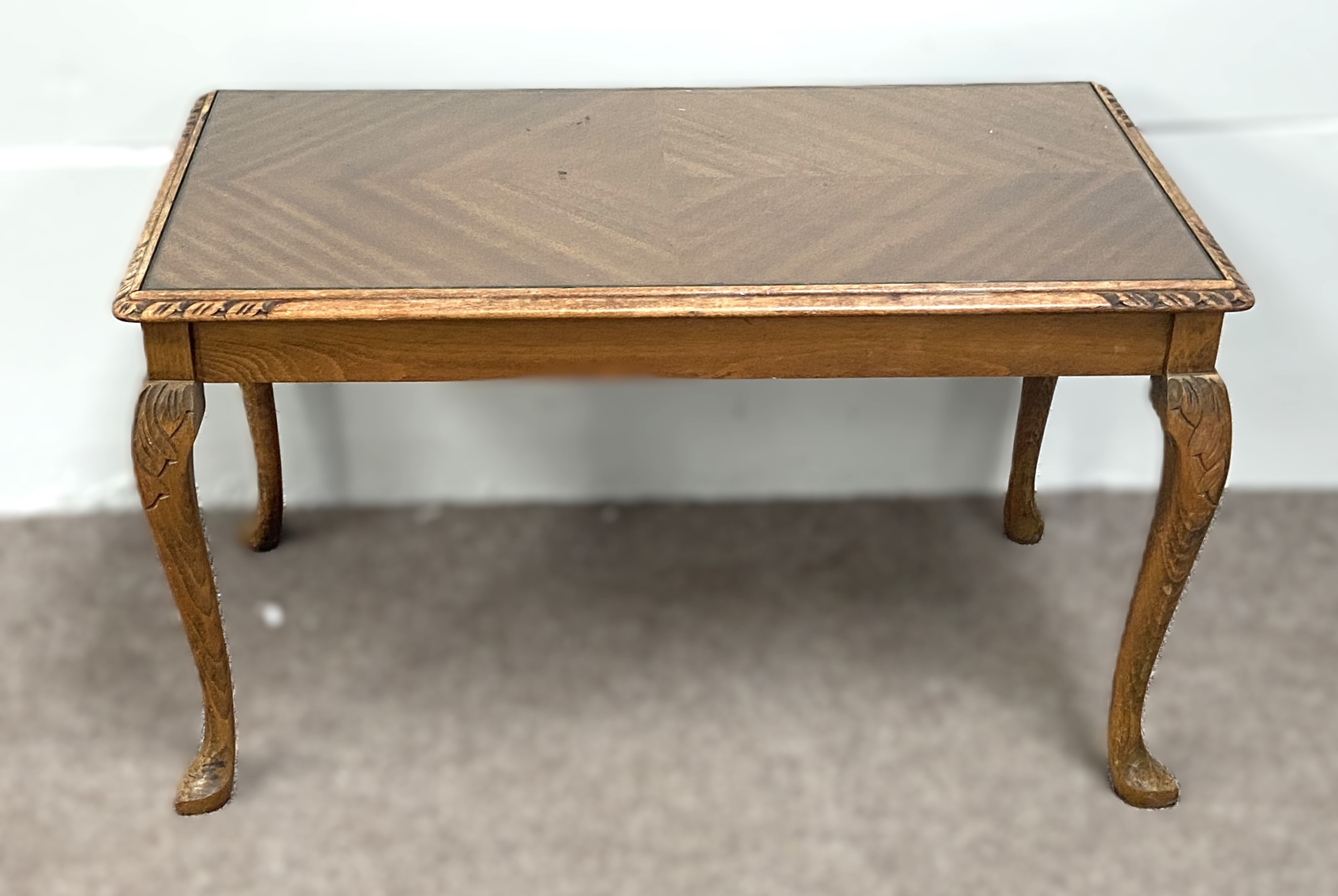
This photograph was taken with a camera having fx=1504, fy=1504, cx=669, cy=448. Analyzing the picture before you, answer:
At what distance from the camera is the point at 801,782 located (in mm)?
1884

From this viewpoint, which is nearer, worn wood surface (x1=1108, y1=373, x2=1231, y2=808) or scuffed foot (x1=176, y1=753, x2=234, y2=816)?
worn wood surface (x1=1108, y1=373, x2=1231, y2=808)

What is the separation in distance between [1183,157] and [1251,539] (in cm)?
61

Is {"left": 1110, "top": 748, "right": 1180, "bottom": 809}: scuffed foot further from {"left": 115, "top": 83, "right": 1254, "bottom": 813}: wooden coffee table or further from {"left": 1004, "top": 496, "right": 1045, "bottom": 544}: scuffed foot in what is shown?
{"left": 1004, "top": 496, "right": 1045, "bottom": 544}: scuffed foot

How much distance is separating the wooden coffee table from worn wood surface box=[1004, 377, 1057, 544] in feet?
1.63

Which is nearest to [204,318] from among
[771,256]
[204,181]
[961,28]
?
[204,181]

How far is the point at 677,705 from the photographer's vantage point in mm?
2008

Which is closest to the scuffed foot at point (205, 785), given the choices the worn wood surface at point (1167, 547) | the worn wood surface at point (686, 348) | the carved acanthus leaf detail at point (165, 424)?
the carved acanthus leaf detail at point (165, 424)

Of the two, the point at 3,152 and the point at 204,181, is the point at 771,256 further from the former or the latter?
the point at 3,152

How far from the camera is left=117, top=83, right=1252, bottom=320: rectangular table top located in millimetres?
1517

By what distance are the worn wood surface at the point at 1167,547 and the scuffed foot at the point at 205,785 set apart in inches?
43.0

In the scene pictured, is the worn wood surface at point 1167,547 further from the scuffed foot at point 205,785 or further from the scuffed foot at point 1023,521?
the scuffed foot at point 205,785

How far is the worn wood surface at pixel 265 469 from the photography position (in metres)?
2.17

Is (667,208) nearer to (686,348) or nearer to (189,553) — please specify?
(686,348)

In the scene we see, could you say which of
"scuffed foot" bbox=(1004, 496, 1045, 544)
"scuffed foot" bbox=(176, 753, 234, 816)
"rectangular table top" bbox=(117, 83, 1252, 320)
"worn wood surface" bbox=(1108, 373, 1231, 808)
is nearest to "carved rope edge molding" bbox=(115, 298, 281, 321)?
"rectangular table top" bbox=(117, 83, 1252, 320)
